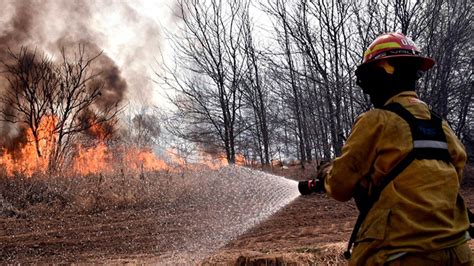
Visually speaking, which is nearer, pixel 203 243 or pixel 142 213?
pixel 203 243

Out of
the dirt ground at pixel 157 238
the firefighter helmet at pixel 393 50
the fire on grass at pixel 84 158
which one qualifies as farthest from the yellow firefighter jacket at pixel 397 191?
the fire on grass at pixel 84 158

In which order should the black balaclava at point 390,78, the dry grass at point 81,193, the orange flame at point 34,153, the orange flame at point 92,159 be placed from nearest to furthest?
1. the black balaclava at point 390,78
2. the dry grass at point 81,193
3. the orange flame at point 34,153
4. the orange flame at point 92,159

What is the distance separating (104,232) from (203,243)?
2.56 metres

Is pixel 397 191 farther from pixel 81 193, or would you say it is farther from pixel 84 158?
pixel 84 158

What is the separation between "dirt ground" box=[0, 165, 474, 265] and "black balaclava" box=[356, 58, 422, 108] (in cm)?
Result: 314

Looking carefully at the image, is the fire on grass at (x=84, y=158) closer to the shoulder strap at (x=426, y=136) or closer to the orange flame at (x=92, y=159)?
the orange flame at (x=92, y=159)

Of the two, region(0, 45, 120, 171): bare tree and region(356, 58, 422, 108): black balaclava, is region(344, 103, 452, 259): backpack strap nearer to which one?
region(356, 58, 422, 108): black balaclava

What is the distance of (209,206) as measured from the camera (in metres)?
11.2

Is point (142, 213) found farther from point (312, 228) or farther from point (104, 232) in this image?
point (312, 228)

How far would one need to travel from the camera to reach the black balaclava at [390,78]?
2.50 metres

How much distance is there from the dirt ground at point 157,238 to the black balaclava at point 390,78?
3145 millimetres

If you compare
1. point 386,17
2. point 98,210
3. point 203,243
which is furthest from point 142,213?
point 386,17

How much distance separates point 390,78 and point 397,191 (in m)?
0.63

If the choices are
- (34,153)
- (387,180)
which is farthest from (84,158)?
(387,180)
